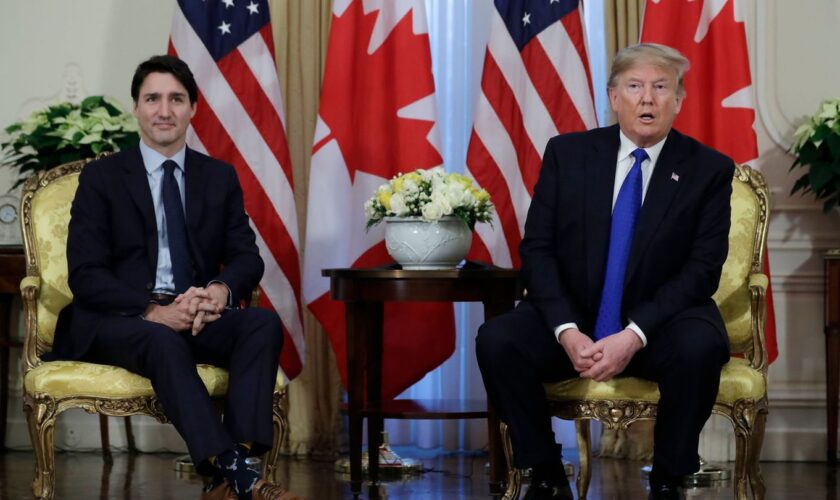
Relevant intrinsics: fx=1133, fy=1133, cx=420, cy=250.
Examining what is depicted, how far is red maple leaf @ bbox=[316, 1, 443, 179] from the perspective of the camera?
16.4ft

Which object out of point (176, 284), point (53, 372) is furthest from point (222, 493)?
point (176, 284)

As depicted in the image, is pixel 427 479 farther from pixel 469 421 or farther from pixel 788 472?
pixel 788 472

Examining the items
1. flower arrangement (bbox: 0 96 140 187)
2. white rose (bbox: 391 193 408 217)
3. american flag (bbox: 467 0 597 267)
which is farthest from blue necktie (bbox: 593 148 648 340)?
flower arrangement (bbox: 0 96 140 187)

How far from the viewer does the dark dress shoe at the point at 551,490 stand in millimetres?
3395

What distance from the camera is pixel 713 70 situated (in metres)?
4.87

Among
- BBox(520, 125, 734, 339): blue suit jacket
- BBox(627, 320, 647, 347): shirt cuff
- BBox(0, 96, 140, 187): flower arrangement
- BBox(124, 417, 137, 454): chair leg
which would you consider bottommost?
BBox(124, 417, 137, 454): chair leg

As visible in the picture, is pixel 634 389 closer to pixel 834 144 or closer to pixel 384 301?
pixel 384 301

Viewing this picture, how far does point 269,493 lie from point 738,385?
1.44m

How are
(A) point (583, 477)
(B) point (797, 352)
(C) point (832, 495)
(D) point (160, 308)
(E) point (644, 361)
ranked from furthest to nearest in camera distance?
(B) point (797, 352), (C) point (832, 495), (A) point (583, 477), (D) point (160, 308), (E) point (644, 361)

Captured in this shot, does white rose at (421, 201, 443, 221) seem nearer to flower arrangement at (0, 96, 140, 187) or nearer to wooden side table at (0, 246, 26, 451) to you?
flower arrangement at (0, 96, 140, 187)

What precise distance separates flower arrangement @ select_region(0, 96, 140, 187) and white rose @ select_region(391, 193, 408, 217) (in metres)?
1.49

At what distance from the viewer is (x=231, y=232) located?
4.01 m

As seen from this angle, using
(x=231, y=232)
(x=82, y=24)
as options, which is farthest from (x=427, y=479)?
(x=82, y=24)

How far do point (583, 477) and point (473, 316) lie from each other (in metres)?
1.63
